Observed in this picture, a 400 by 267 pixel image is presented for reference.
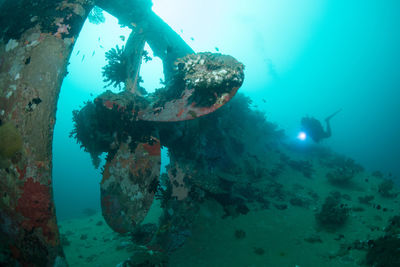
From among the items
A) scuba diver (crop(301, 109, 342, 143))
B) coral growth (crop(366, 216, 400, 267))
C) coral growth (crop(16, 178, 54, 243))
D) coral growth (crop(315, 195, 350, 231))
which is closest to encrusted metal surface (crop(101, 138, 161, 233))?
coral growth (crop(16, 178, 54, 243))

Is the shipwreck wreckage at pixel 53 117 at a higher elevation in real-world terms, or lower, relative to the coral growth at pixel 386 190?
higher

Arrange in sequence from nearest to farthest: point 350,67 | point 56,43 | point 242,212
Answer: point 56,43, point 242,212, point 350,67

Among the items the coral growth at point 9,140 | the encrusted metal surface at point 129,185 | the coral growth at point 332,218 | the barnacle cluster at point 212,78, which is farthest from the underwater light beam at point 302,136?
the coral growth at point 9,140

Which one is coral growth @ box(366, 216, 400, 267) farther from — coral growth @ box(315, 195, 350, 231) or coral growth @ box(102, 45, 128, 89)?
coral growth @ box(102, 45, 128, 89)

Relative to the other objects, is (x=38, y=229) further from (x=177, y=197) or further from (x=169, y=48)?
(x=169, y=48)

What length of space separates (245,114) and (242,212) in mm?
8082

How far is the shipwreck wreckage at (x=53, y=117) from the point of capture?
217 cm

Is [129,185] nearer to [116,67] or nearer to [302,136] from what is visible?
[116,67]

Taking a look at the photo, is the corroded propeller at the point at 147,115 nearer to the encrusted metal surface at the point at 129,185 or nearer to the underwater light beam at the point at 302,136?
the encrusted metal surface at the point at 129,185

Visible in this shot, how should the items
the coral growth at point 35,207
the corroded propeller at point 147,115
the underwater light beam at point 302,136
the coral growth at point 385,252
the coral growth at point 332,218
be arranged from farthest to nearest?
the underwater light beam at point 302,136 < the coral growth at point 332,218 < the corroded propeller at point 147,115 < the coral growth at point 385,252 < the coral growth at point 35,207

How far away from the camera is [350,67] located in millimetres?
123000

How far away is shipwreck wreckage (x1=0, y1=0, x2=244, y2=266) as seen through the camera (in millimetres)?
2174

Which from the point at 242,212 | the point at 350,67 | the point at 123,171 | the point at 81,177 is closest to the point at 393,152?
the point at 350,67

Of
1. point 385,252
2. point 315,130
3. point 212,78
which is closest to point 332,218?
point 385,252
